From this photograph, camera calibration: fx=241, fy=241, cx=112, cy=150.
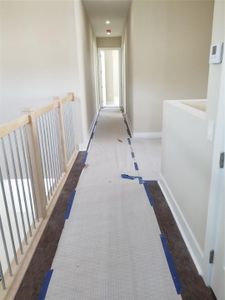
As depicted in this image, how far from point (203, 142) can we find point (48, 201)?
5.48 ft

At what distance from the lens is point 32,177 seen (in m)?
2.12

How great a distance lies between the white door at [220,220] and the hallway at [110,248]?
27 cm

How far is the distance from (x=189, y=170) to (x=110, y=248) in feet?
2.92

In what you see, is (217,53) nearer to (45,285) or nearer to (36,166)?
(36,166)

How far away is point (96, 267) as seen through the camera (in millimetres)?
1739

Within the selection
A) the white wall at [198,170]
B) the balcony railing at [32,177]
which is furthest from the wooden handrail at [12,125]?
the white wall at [198,170]

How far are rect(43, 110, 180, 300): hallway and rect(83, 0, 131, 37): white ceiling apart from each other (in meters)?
3.57

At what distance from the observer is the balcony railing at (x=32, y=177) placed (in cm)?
161

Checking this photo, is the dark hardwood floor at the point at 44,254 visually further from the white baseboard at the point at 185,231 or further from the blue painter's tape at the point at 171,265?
the white baseboard at the point at 185,231

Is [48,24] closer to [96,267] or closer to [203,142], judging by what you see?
[203,142]

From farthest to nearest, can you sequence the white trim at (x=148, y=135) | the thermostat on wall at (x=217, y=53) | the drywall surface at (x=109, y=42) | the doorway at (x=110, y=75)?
the doorway at (x=110, y=75) < the drywall surface at (x=109, y=42) < the white trim at (x=148, y=135) < the thermostat on wall at (x=217, y=53)

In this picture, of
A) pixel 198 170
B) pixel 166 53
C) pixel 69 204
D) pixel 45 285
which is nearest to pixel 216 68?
pixel 198 170

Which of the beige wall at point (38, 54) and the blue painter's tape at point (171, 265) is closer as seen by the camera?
the blue painter's tape at point (171, 265)

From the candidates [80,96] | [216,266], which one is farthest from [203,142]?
[80,96]
